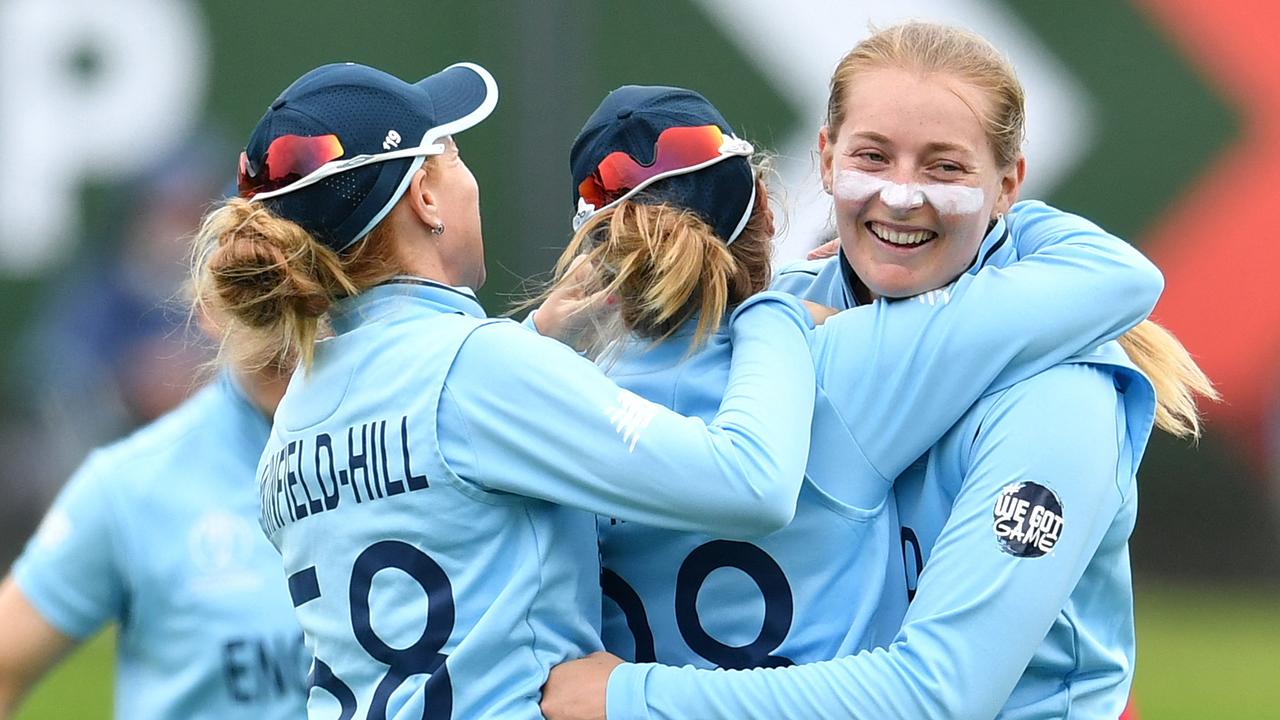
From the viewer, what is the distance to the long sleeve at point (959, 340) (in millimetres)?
2180

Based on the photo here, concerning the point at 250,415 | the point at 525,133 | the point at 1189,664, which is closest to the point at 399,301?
the point at 250,415

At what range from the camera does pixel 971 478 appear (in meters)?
2.17

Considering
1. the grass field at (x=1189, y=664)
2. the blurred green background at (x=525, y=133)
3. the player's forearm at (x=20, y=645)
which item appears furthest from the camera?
the blurred green background at (x=525, y=133)

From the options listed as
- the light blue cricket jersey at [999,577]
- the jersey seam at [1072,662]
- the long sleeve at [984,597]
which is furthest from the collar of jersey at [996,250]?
A: the jersey seam at [1072,662]

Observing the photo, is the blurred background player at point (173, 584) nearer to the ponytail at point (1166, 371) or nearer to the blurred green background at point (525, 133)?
the ponytail at point (1166, 371)

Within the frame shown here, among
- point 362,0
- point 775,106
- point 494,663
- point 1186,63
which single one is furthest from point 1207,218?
point 494,663

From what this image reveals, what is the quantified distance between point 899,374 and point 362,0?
6.49 metres

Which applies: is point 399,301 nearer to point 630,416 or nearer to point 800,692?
point 630,416

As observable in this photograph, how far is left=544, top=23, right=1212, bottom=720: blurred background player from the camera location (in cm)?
211

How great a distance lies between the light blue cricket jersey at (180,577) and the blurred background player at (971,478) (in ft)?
4.27

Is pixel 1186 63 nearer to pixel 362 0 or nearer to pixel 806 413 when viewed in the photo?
pixel 362 0

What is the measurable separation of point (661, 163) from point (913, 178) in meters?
0.33

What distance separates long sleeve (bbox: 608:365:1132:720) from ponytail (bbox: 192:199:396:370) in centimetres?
62

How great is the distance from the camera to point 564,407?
7.02ft
